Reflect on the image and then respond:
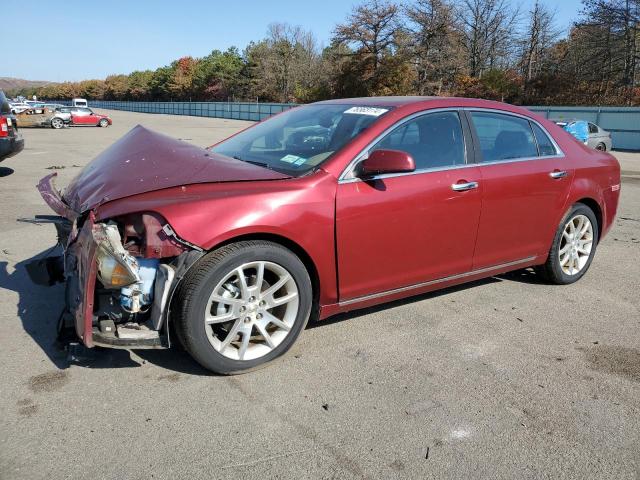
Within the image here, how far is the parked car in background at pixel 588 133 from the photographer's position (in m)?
17.9

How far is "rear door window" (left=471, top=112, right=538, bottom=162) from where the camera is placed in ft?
13.6

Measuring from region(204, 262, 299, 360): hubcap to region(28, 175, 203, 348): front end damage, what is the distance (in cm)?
26

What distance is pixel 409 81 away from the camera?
1722 inches

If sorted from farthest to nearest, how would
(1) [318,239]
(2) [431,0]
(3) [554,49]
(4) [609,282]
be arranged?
(3) [554,49], (2) [431,0], (4) [609,282], (1) [318,239]

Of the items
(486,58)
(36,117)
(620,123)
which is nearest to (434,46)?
(486,58)

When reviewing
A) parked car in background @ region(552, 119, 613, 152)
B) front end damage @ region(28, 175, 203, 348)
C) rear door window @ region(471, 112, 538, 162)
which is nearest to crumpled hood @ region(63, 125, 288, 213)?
front end damage @ region(28, 175, 203, 348)

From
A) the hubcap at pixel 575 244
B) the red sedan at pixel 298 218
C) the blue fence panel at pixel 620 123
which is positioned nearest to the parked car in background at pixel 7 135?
the red sedan at pixel 298 218

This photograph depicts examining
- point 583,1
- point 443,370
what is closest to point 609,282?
point 443,370

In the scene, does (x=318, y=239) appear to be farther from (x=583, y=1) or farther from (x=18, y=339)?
(x=583, y=1)

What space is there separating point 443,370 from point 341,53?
151ft

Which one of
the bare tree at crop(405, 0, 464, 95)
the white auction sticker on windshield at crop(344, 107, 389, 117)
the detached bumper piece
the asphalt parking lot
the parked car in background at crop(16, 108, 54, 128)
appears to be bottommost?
the asphalt parking lot

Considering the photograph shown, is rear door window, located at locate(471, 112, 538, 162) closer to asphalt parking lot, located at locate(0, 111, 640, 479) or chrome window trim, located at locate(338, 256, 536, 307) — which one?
chrome window trim, located at locate(338, 256, 536, 307)

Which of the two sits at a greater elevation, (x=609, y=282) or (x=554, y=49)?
(x=554, y=49)

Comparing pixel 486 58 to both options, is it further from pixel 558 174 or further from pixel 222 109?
pixel 558 174
